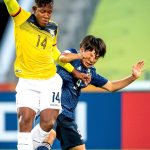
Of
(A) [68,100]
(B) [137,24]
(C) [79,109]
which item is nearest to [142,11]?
(B) [137,24]

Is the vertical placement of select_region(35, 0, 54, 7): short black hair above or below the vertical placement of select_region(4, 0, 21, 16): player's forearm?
above

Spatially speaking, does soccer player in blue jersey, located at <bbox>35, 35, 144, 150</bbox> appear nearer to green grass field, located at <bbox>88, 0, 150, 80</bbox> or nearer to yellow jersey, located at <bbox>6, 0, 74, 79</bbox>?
yellow jersey, located at <bbox>6, 0, 74, 79</bbox>

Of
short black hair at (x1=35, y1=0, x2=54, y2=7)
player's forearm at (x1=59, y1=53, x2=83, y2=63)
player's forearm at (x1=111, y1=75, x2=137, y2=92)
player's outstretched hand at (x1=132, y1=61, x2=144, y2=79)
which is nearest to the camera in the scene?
short black hair at (x1=35, y1=0, x2=54, y2=7)

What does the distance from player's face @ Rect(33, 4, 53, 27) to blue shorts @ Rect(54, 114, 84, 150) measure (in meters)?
1.16

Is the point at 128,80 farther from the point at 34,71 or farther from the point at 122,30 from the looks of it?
the point at 122,30

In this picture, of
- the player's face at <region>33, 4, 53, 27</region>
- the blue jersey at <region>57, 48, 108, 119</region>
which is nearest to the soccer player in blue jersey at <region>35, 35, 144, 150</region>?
the blue jersey at <region>57, 48, 108, 119</region>

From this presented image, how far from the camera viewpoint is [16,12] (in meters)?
7.06

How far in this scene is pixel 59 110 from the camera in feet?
24.2

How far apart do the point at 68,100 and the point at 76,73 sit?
455 mm

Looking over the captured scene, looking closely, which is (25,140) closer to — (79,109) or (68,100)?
(68,100)


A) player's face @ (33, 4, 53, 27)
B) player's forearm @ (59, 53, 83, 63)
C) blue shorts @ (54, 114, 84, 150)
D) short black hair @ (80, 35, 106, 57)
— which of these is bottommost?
blue shorts @ (54, 114, 84, 150)

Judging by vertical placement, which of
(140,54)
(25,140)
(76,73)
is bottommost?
(25,140)

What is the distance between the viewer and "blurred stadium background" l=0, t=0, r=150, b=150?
1045 centimetres

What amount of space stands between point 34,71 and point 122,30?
674 centimetres
